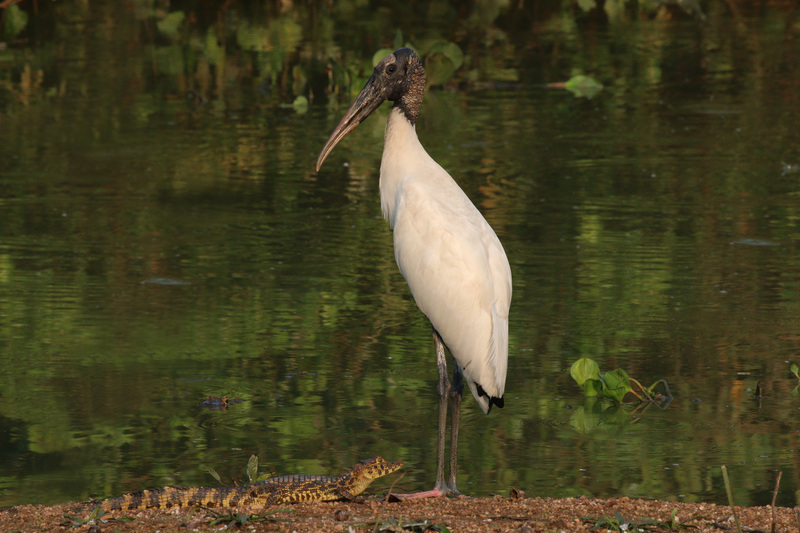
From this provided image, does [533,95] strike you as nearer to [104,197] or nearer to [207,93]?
[207,93]

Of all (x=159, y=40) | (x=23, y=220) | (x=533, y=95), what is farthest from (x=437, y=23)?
(x=23, y=220)

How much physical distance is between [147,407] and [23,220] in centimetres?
439

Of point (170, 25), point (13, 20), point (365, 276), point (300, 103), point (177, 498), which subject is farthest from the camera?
point (170, 25)

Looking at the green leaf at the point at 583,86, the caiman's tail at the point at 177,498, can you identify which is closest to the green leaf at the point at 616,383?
the caiman's tail at the point at 177,498

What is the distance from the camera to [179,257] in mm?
9648

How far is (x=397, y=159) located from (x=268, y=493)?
183 cm

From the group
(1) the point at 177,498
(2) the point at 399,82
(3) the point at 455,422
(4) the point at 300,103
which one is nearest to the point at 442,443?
→ (3) the point at 455,422

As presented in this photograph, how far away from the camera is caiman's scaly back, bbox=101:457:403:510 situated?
16.8 ft

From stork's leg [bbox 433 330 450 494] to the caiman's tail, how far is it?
0.85 metres

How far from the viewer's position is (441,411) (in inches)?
232

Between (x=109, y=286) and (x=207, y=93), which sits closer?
(x=109, y=286)

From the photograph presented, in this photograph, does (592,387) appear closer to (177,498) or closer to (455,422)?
(455,422)

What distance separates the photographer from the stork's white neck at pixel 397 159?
6.26m

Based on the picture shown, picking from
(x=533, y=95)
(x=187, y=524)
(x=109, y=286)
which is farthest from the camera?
(x=533, y=95)
